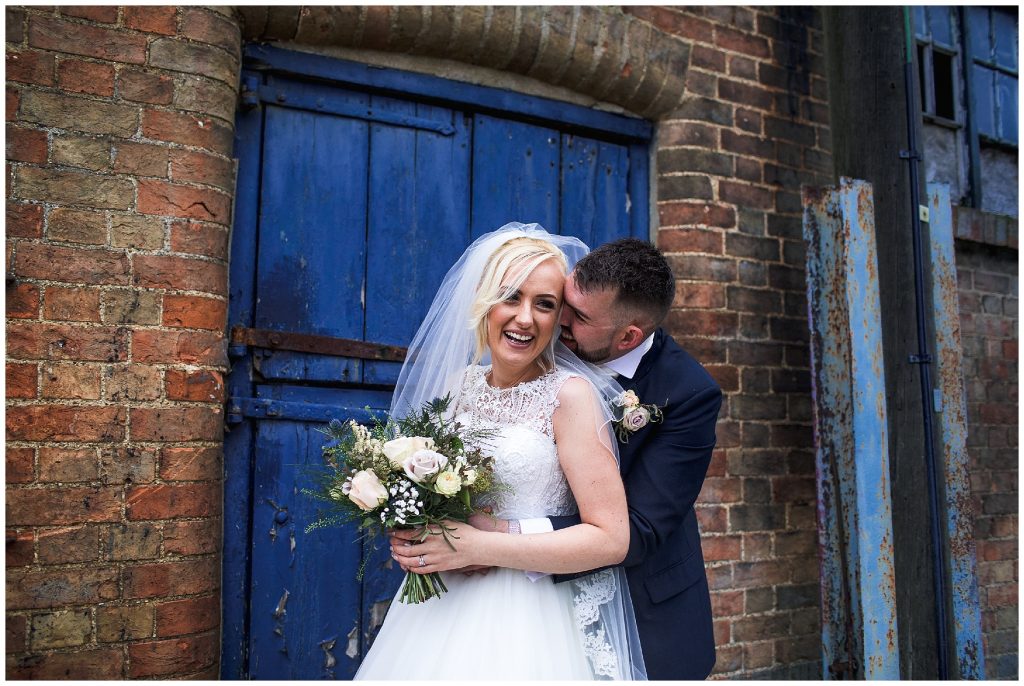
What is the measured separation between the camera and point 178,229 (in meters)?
2.81

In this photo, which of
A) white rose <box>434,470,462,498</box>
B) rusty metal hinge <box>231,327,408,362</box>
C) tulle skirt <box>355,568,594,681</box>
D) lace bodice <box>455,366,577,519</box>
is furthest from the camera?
rusty metal hinge <box>231,327,408,362</box>

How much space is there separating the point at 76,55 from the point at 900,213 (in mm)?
3332

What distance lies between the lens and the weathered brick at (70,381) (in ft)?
8.58

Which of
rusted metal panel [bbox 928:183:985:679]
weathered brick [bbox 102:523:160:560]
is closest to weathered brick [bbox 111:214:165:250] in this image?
weathered brick [bbox 102:523:160:560]

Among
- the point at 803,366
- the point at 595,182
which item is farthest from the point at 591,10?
the point at 803,366

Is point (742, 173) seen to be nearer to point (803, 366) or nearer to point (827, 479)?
point (803, 366)

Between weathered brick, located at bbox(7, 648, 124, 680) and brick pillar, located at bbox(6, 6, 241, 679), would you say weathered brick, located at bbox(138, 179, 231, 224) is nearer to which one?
brick pillar, located at bbox(6, 6, 241, 679)

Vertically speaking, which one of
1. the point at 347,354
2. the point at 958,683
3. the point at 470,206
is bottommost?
the point at 958,683

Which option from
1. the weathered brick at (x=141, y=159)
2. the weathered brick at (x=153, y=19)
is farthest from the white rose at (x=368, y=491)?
the weathered brick at (x=153, y=19)

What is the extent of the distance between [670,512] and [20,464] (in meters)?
1.96

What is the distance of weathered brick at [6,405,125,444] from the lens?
2.57 m

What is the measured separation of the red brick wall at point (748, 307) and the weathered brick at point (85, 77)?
2200 millimetres

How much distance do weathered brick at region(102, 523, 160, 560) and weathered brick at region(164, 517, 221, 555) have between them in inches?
1.4

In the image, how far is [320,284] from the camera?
10.5 feet
